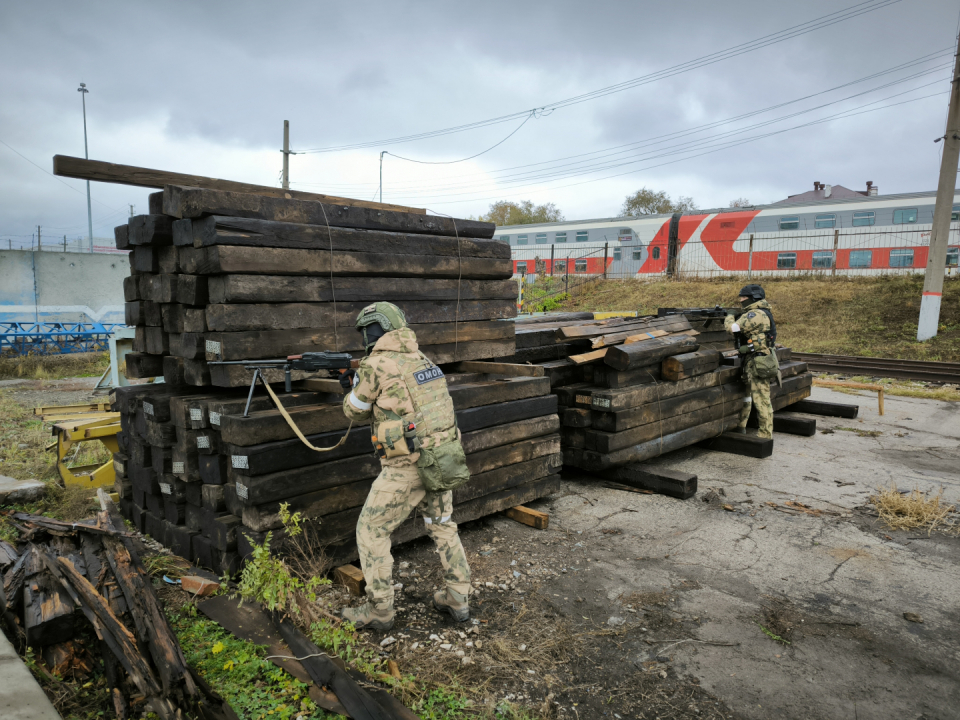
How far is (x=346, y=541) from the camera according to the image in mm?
4609

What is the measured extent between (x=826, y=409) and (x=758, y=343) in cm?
327

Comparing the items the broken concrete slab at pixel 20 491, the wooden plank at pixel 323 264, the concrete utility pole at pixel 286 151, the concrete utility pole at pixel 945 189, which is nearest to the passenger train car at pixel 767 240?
the concrete utility pole at pixel 945 189

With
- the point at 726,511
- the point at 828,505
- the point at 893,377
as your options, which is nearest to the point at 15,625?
the point at 726,511

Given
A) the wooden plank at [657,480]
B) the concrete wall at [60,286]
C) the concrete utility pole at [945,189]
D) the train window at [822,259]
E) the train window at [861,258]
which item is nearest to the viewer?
the wooden plank at [657,480]

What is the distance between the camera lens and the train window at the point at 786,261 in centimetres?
2528

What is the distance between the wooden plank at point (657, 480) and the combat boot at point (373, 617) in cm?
384

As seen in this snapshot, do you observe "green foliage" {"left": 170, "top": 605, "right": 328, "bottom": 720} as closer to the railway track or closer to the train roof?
the railway track

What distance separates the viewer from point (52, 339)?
19375 millimetres

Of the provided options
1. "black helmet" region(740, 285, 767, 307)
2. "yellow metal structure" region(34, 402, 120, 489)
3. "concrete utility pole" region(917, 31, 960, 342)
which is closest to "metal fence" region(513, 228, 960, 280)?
"concrete utility pole" region(917, 31, 960, 342)

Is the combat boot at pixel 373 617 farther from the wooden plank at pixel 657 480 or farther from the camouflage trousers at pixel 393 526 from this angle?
the wooden plank at pixel 657 480

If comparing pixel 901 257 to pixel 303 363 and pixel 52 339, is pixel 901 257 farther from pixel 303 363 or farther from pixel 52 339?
pixel 52 339

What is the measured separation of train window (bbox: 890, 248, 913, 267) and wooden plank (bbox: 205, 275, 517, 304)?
23.1 meters

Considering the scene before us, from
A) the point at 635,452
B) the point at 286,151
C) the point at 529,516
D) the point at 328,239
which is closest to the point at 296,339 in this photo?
the point at 328,239

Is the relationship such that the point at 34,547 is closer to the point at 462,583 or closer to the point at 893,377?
the point at 462,583
